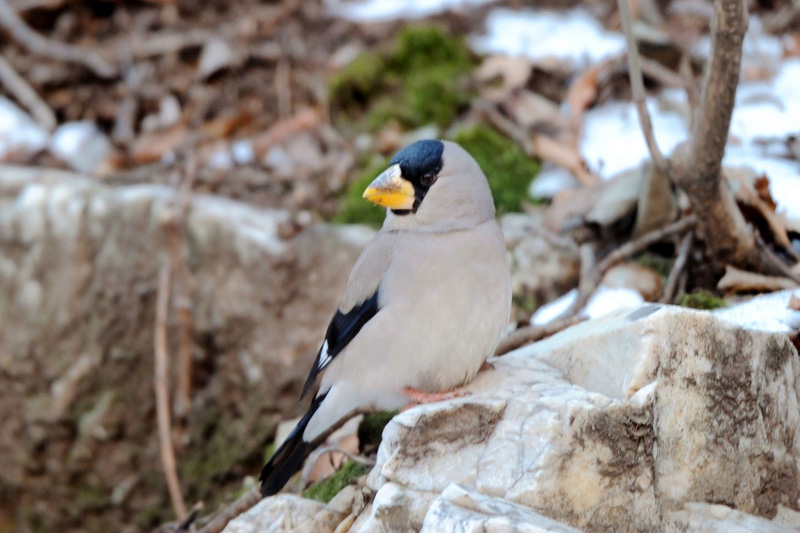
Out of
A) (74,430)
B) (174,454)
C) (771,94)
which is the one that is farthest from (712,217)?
(74,430)

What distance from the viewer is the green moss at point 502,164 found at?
420cm

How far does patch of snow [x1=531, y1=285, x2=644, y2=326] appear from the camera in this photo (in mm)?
3193

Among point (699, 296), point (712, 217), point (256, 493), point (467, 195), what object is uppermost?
point (467, 195)

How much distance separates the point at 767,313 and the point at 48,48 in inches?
198

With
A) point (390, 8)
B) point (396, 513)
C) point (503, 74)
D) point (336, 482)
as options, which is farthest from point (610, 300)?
point (390, 8)

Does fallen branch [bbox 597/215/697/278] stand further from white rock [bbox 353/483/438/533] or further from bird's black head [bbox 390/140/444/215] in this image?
white rock [bbox 353/483/438/533]

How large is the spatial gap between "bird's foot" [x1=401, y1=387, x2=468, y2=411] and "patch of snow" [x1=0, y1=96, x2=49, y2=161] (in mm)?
3737

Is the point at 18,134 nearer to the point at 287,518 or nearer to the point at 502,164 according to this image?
the point at 502,164

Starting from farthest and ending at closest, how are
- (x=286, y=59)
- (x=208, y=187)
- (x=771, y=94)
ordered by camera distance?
(x=286, y=59) → (x=208, y=187) → (x=771, y=94)

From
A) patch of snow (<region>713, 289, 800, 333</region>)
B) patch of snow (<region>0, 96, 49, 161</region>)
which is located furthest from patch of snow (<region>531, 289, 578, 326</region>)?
patch of snow (<region>0, 96, 49, 161</region>)

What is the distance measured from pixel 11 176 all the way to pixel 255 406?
189 cm

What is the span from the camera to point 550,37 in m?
5.34

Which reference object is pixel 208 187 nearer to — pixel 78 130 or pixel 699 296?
pixel 78 130

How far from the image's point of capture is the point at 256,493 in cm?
275
